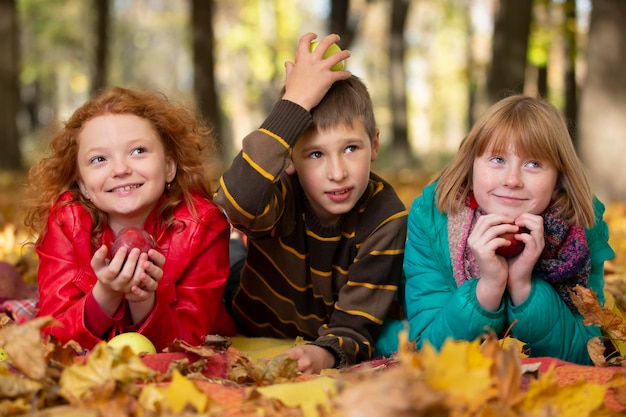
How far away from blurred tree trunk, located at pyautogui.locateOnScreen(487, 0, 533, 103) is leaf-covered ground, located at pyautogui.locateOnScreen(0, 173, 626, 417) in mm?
8884

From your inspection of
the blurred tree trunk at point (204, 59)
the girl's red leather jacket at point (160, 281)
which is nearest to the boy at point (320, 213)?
the girl's red leather jacket at point (160, 281)

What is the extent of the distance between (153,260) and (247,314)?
107 centimetres

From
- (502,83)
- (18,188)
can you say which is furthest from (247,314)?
(502,83)

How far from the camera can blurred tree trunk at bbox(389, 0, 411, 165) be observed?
65.0 feet

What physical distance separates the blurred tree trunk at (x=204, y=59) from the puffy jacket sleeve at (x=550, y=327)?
11191 mm

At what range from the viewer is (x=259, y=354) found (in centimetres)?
336

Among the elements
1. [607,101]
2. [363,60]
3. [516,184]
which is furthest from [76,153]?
[363,60]

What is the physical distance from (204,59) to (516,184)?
38.8 ft

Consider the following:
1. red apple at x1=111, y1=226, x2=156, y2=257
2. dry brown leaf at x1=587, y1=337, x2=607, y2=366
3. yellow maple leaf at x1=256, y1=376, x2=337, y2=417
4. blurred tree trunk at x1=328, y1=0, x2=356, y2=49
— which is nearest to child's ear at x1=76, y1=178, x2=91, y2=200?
red apple at x1=111, y1=226, x2=156, y2=257

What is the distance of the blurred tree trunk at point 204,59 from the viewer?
44.8ft

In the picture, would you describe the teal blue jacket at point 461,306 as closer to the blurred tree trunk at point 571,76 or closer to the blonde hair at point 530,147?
the blonde hair at point 530,147

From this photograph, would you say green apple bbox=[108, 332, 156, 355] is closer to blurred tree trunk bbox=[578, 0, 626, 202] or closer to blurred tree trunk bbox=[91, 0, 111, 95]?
blurred tree trunk bbox=[578, 0, 626, 202]

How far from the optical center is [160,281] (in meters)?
3.23

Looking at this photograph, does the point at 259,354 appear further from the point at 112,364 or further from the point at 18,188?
the point at 18,188
